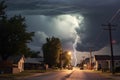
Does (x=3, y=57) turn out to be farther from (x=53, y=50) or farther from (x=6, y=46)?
(x=53, y=50)

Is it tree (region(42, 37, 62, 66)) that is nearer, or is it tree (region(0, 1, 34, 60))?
tree (region(0, 1, 34, 60))

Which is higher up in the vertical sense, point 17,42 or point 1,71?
point 17,42

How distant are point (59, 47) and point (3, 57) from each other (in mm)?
77975

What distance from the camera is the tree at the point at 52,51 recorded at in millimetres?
156875

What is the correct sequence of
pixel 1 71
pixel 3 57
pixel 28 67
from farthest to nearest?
pixel 28 67 → pixel 3 57 → pixel 1 71

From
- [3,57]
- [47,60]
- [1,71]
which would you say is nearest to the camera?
[1,71]

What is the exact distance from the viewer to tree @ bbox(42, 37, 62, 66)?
6176 inches

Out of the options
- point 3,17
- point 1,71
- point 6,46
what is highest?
point 3,17

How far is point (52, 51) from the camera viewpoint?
528ft

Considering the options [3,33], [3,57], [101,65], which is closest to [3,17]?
[3,33]

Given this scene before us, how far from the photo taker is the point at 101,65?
539ft

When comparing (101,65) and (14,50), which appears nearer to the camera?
(14,50)

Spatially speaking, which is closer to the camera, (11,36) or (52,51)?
(11,36)

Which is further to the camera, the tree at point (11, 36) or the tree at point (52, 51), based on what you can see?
the tree at point (52, 51)
